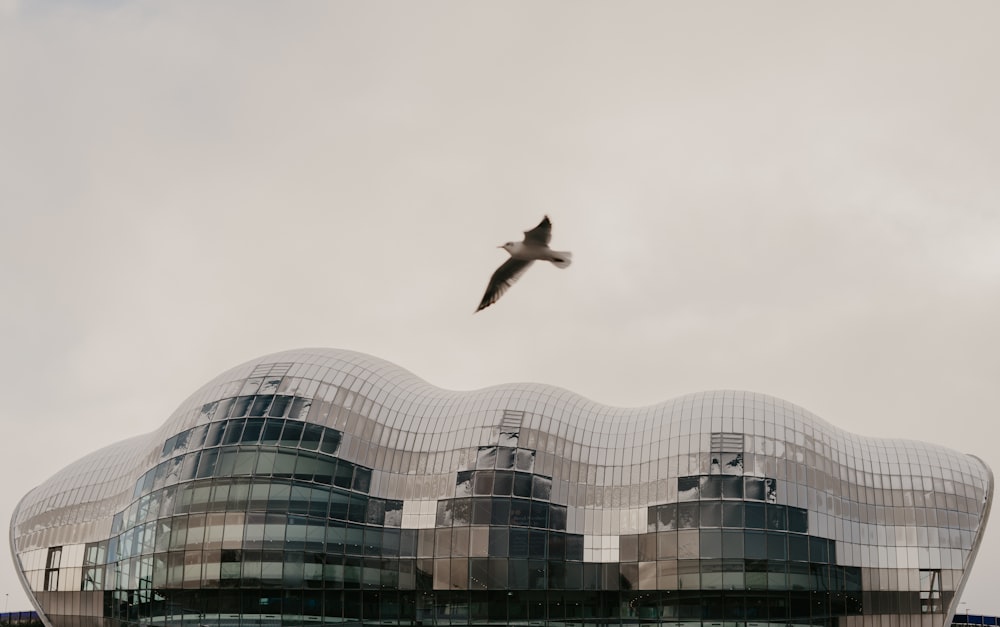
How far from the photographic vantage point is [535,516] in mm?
78375

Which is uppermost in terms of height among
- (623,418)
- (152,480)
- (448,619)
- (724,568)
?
(623,418)

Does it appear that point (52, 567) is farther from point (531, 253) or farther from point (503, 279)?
point (531, 253)

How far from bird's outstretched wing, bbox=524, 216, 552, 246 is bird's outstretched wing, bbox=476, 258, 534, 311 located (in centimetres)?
69

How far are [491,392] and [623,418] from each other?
1246 centimetres

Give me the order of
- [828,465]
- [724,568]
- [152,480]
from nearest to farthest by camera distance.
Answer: [724,568] → [828,465] → [152,480]

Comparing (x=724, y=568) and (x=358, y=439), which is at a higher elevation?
(x=358, y=439)

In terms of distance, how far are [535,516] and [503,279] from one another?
51208 millimetres

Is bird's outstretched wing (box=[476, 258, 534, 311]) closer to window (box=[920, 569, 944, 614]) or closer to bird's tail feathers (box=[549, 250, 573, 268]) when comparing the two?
bird's tail feathers (box=[549, 250, 573, 268])

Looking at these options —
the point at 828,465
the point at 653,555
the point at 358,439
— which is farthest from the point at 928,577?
the point at 358,439

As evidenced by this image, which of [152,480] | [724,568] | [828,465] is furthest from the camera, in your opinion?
[152,480]

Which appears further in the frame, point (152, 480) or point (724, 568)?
point (152, 480)

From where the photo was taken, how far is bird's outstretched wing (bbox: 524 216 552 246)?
1152 inches

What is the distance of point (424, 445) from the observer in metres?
84.1

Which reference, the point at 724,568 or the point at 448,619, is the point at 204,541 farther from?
the point at 724,568
